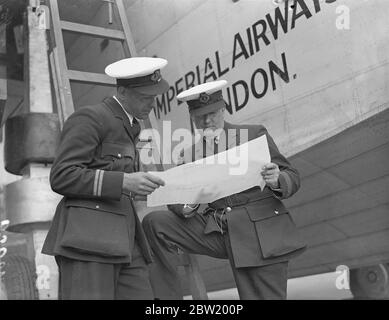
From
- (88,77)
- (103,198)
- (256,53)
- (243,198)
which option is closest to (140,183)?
(103,198)

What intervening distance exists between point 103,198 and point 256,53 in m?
1.81

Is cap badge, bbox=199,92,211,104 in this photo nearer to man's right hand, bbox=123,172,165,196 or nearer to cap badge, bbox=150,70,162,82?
cap badge, bbox=150,70,162,82

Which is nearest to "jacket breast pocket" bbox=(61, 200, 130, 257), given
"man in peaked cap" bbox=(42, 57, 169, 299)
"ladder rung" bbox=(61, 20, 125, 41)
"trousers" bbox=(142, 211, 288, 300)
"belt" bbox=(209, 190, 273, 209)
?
"man in peaked cap" bbox=(42, 57, 169, 299)

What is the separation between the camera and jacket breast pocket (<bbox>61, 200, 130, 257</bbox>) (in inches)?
75.0

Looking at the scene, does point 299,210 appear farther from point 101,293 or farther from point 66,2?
point 66,2

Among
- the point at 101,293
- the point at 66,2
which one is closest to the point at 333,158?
the point at 101,293

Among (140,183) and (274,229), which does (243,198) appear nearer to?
(274,229)

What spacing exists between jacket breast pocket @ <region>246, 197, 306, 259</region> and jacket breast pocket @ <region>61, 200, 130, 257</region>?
68cm

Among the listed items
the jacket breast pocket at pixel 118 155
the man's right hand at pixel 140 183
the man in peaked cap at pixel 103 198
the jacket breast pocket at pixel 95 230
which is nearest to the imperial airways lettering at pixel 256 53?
the man in peaked cap at pixel 103 198

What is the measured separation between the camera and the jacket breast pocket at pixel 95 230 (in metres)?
1.91

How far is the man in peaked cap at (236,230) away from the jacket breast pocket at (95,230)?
18.2 inches

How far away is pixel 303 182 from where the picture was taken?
3.60 metres

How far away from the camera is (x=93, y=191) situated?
194cm

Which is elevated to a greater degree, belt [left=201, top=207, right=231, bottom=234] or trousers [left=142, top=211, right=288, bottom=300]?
belt [left=201, top=207, right=231, bottom=234]
